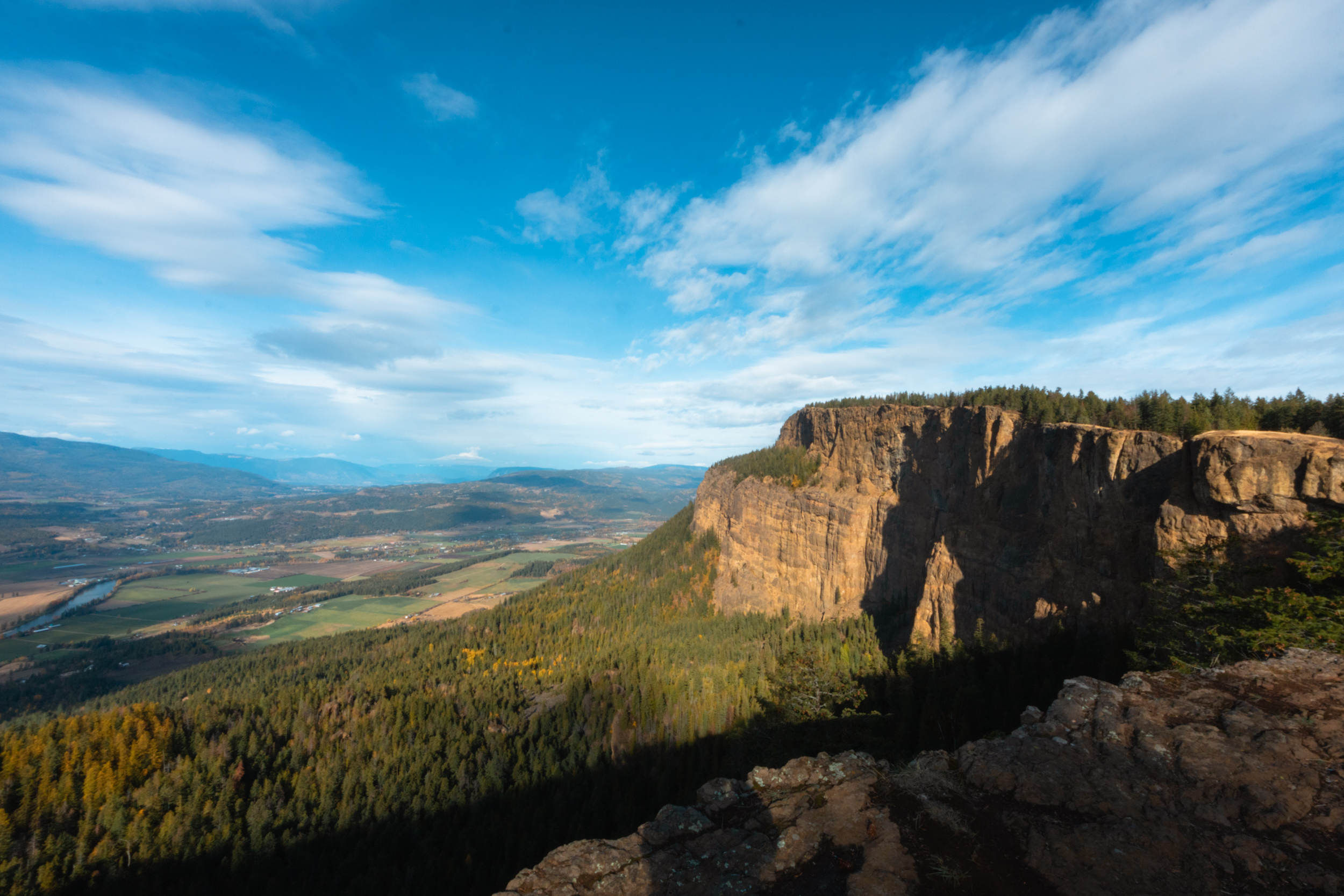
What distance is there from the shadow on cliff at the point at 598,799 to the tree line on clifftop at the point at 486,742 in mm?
256

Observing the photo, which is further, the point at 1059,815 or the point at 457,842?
the point at 457,842

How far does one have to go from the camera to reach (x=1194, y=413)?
117 ft

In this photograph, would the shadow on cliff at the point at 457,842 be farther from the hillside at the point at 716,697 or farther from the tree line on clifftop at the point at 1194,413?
the tree line on clifftop at the point at 1194,413

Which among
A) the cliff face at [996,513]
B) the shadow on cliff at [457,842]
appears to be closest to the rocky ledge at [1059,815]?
the cliff face at [996,513]

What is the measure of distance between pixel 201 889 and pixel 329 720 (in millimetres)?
29489

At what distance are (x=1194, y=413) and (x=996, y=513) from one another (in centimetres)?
1979

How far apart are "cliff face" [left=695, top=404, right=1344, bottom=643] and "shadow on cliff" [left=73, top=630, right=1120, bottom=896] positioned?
6006 mm

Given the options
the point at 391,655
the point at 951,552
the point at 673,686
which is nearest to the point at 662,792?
the point at 673,686

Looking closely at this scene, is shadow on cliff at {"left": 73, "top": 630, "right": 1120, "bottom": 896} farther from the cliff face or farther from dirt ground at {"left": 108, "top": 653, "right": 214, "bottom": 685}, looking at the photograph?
dirt ground at {"left": 108, "top": 653, "right": 214, "bottom": 685}

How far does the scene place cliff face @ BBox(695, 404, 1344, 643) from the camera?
27062 mm

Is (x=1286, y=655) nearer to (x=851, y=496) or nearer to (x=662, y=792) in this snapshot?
(x=662, y=792)

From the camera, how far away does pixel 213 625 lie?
17588cm

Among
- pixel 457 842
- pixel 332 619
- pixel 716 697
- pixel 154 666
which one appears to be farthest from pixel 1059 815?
pixel 332 619

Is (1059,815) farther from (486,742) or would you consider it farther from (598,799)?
(486,742)
